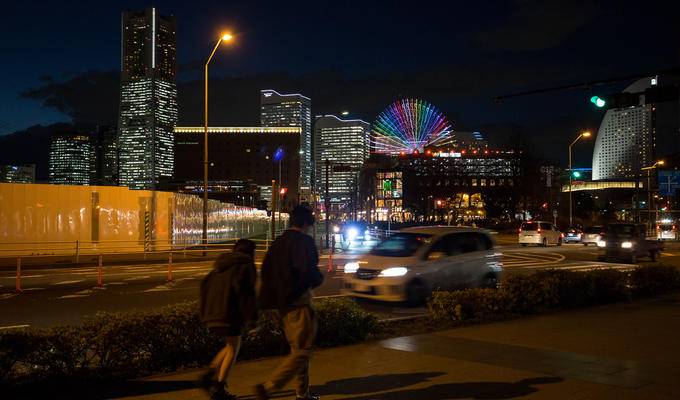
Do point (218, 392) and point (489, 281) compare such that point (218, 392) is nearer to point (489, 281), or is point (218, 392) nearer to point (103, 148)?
point (489, 281)

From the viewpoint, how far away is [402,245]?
14.7 m

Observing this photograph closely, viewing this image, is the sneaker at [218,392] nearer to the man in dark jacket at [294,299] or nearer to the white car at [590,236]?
the man in dark jacket at [294,299]

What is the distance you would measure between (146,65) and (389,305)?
6864 inches

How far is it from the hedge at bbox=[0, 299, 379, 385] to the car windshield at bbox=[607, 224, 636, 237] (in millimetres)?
24133

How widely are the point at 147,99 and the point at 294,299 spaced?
168 meters

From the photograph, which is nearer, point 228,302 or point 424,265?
point 228,302

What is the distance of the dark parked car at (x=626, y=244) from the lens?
28.5m

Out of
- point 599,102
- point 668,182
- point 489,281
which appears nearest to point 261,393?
point 489,281

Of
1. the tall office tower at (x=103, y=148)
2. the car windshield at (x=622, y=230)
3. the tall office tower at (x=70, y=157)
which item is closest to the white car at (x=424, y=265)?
the car windshield at (x=622, y=230)

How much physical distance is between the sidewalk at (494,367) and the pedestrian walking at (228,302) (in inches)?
29.4

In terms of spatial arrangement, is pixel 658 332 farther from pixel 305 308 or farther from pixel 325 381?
pixel 305 308

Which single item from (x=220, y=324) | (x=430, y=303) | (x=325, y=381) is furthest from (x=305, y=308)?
(x=430, y=303)

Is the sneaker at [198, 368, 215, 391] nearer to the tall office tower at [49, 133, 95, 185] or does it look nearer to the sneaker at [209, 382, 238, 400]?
the sneaker at [209, 382, 238, 400]

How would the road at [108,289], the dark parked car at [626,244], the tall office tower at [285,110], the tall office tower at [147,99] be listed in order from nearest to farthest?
1. the road at [108,289]
2. the dark parked car at [626,244]
3. the tall office tower at [147,99]
4. the tall office tower at [285,110]
